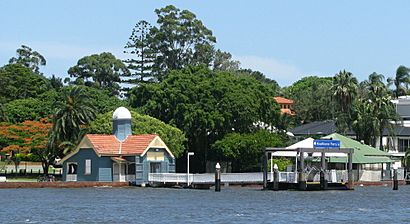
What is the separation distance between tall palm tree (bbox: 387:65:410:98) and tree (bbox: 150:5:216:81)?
27919mm

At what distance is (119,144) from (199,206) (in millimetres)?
34706

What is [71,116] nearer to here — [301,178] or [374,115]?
[301,178]

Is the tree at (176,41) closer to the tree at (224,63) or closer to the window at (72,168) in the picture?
the tree at (224,63)

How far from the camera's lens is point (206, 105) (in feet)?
360

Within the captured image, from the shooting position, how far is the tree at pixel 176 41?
498ft

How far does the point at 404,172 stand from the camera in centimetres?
11075

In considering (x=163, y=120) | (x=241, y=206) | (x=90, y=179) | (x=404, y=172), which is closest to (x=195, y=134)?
(x=163, y=120)

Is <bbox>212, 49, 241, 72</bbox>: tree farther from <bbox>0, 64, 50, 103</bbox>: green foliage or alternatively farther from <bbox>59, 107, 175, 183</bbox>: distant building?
<bbox>59, 107, 175, 183</bbox>: distant building

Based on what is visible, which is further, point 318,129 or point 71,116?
point 318,129

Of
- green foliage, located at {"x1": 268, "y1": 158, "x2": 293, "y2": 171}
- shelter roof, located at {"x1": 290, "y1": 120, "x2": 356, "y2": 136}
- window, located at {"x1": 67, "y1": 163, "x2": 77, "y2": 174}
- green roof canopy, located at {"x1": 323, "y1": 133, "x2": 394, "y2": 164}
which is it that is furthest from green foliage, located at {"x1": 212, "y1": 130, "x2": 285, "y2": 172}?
shelter roof, located at {"x1": 290, "y1": 120, "x2": 356, "y2": 136}

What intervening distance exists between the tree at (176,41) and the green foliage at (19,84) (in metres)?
18.9

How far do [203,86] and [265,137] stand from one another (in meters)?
9.14

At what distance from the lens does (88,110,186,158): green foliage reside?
4149 inches

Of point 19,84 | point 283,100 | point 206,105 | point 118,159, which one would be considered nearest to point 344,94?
point 206,105
